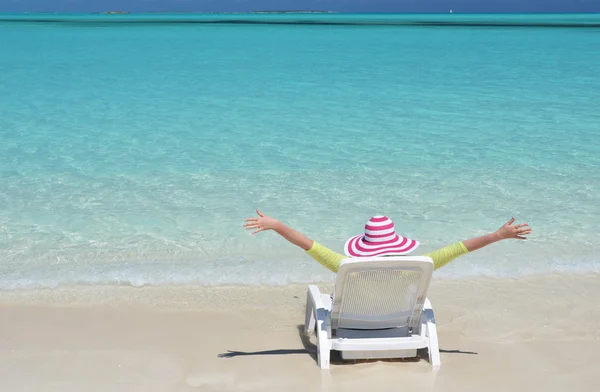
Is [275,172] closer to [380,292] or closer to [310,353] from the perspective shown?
[310,353]

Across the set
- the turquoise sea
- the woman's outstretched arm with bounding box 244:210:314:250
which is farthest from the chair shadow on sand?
the turquoise sea

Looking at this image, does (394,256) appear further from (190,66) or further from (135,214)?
(190,66)

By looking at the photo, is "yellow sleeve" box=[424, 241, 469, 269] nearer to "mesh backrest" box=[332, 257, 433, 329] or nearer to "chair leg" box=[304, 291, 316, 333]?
"mesh backrest" box=[332, 257, 433, 329]

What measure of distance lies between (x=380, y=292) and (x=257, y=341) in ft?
3.33

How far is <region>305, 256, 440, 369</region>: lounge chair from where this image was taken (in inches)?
144

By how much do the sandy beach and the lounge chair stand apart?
0.43 ft

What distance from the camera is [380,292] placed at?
3.81 metres

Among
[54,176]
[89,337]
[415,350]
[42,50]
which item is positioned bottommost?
[42,50]

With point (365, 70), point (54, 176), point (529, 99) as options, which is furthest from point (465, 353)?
point (365, 70)

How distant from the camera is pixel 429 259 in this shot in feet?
11.9

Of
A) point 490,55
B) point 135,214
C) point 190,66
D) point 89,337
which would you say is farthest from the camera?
point 490,55

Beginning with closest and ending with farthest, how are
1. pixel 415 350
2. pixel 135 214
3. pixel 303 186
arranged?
pixel 415 350, pixel 135 214, pixel 303 186

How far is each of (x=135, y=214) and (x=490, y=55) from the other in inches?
871

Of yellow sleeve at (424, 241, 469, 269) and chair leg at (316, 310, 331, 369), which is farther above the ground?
yellow sleeve at (424, 241, 469, 269)
